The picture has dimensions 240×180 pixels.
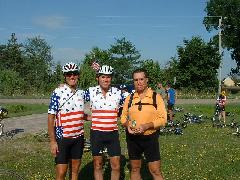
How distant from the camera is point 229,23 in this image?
74.6 m

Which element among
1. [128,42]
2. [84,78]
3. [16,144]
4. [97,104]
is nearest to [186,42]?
[84,78]

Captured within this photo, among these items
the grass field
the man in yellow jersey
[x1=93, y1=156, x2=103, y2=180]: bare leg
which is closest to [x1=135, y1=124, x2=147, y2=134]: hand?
the man in yellow jersey

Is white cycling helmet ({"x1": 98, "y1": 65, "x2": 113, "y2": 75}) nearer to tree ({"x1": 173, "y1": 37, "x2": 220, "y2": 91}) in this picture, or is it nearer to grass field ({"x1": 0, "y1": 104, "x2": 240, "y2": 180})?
grass field ({"x1": 0, "y1": 104, "x2": 240, "y2": 180})

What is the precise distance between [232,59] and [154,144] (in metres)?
72.1

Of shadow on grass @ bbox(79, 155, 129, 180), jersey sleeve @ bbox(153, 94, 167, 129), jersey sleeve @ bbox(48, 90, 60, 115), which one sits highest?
jersey sleeve @ bbox(48, 90, 60, 115)

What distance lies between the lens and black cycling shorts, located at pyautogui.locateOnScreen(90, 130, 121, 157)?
7.86 metres

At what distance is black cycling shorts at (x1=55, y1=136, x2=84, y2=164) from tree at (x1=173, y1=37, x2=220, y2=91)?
42.9m

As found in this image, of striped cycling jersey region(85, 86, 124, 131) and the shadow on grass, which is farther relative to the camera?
the shadow on grass

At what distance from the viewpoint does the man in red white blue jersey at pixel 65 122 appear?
7.12m

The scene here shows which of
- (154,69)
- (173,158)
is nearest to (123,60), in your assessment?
(154,69)

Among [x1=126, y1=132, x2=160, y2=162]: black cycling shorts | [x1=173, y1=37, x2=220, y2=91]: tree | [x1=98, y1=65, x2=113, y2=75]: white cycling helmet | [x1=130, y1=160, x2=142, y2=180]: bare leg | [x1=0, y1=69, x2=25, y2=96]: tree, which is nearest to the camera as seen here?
[x1=126, y1=132, x2=160, y2=162]: black cycling shorts

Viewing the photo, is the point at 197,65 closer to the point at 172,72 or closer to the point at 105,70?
the point at 172,72

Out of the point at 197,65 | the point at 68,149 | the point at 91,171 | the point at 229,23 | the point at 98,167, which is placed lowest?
the point at 91,171

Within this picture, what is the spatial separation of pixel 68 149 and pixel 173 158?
17.8 ft
